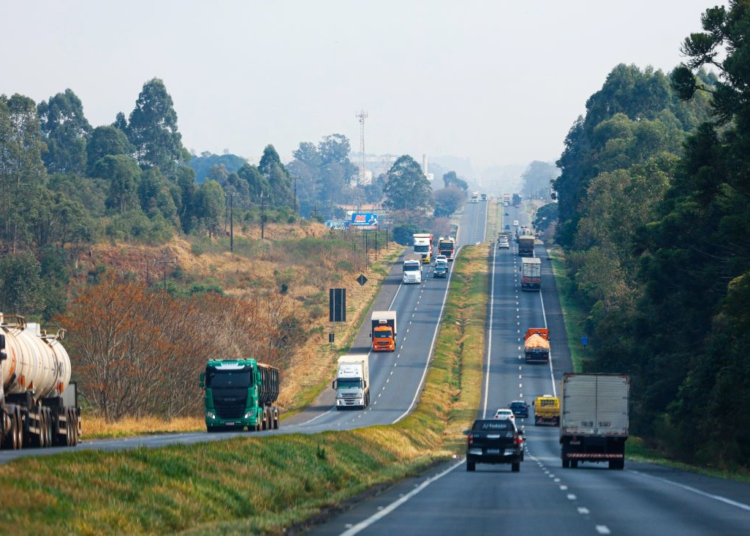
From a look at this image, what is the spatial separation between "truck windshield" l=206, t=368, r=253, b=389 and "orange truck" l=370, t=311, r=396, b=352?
59473 mm

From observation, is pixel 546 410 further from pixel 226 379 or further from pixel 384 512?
pixel 384 512

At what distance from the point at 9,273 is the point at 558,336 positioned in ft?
179

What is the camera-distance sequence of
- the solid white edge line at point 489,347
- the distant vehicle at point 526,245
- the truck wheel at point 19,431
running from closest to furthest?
the truck wheel at point 19,431
the solid white edge line at point 489,347
the distant vehicle at point 526,245

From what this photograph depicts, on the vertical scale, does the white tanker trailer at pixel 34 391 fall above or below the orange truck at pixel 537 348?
above

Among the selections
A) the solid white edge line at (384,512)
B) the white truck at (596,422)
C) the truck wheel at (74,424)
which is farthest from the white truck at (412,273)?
the solid white edge line at (384,512)

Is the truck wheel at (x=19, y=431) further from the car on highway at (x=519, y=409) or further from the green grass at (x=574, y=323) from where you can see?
the car on highway at (x=519, y=409)

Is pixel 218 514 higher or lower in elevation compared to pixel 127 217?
lower

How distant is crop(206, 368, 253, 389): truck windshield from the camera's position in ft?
178

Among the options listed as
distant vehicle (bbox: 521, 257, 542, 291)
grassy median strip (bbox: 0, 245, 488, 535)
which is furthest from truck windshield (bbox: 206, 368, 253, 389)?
distant vehicle (bbox: 521, 257, 542, 291)

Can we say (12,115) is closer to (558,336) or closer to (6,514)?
(558,336)

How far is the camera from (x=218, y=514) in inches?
756

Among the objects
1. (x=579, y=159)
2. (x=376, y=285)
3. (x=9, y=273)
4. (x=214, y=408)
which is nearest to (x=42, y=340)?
(x=214, y=408)

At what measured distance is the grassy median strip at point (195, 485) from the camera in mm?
16094

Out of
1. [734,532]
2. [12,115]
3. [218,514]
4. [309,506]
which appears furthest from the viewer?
[12,115]
